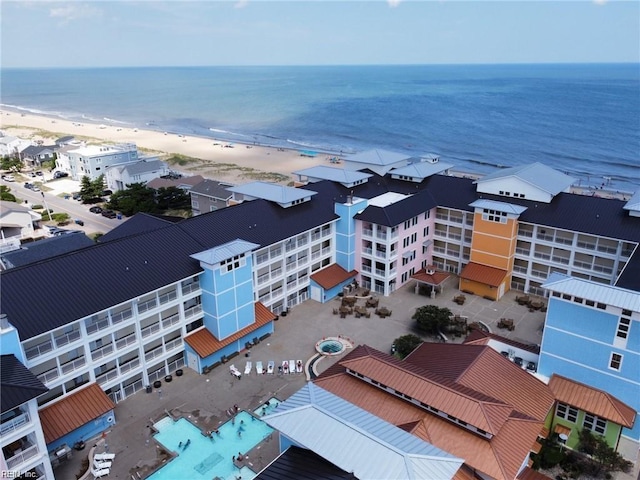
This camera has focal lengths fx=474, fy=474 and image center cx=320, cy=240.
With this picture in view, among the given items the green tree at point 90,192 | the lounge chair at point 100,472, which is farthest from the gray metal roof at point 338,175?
the green tree at point 90,192

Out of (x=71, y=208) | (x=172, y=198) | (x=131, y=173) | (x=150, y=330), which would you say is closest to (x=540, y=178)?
(x=150, y=330)

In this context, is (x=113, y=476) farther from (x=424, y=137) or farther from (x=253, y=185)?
(x=424, y=137)

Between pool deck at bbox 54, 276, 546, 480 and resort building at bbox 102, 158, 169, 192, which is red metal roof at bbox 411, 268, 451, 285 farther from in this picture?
resort building at bbox 102, 158, 169, 192

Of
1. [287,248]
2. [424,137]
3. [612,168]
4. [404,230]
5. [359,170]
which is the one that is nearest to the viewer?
[287,248]

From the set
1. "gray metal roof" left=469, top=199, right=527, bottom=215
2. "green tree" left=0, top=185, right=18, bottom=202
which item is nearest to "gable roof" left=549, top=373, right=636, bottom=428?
"gray metal roof" left=469, top=199, right=527, bottom=215

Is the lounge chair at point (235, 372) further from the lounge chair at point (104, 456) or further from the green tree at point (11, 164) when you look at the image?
the green tree at point (11, 164)

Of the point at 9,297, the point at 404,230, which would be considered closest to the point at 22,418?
the point at 9,297
